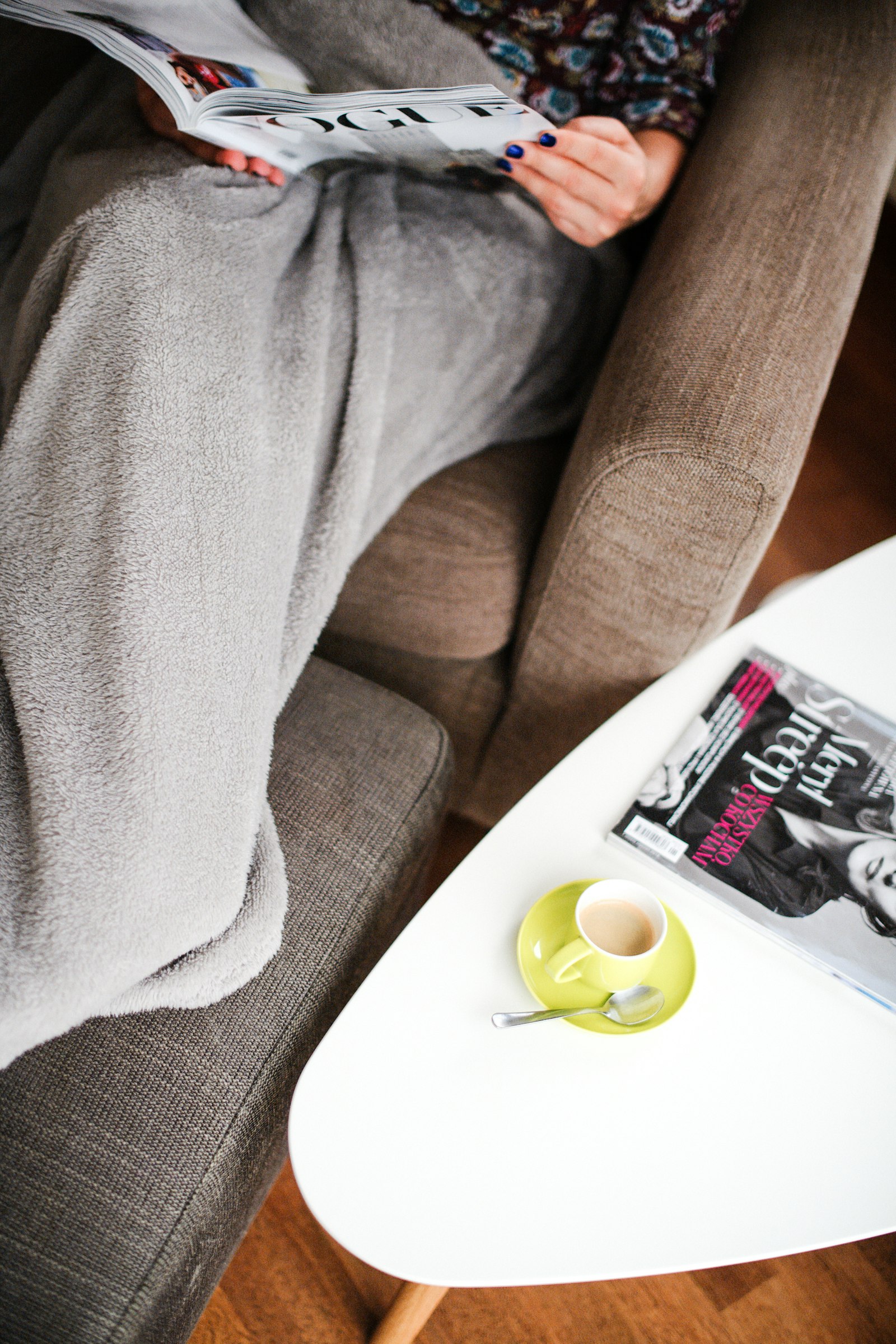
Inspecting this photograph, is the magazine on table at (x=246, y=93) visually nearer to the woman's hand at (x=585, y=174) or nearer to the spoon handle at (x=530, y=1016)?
the woman's hand at (x=585, y=174)

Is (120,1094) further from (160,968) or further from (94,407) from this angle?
(94,407)

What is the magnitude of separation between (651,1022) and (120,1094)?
308 millimetres

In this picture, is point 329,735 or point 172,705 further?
point 329,735

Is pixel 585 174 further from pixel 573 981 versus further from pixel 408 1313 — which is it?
pixel 408 1313

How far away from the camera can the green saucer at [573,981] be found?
18.1 inches

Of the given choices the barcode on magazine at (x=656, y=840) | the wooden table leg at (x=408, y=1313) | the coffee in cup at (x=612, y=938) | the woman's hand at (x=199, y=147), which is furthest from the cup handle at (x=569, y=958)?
the woman's hand at (x=199, y=147)

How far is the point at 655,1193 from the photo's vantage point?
42 cm

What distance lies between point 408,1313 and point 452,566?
0.57 meters

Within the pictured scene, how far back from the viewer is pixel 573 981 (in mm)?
461

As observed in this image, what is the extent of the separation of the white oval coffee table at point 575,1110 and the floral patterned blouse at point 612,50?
0.74 metres

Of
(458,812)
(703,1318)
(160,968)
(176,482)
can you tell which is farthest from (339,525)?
(703,1318)

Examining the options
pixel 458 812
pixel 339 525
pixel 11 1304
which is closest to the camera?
pixel 11 1304

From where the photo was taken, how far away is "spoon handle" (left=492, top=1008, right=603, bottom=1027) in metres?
0.45

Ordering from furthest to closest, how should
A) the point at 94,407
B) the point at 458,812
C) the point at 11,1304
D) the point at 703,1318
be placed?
the point at 458,812, the point at 703,1318, the point at 94,407, the point at 11,1304
